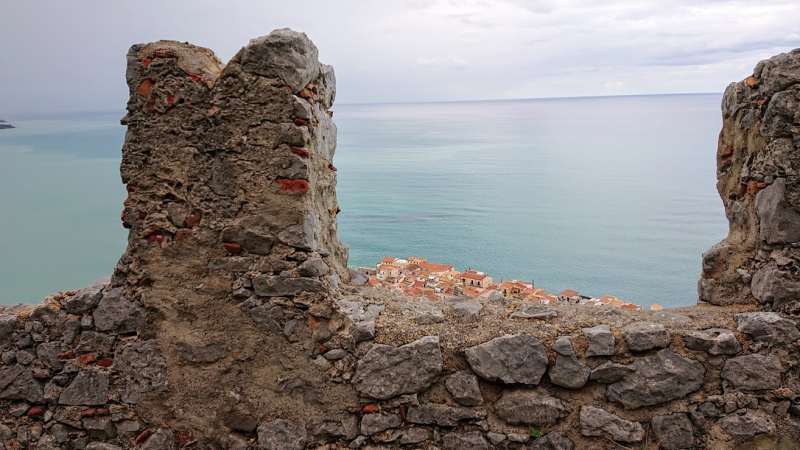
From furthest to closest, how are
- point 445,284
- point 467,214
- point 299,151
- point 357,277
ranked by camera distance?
Result: point 467,214 → point 445,284 → point 357,277 → point 299,151

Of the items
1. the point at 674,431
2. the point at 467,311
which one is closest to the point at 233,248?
the point at 467,311

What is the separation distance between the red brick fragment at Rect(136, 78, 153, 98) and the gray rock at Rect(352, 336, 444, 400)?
8.22 feet

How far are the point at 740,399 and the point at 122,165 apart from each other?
470cm

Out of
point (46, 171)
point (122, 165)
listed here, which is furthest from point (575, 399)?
point (46, 171)

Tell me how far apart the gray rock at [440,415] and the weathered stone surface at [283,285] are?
1.11 metres

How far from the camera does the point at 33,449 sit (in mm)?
4156

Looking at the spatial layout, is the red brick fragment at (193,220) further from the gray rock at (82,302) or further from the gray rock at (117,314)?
the gray rock at (82,302)

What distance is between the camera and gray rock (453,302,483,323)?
406 cm

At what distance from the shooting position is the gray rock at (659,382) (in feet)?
12.0

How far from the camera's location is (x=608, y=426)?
370 centimetres

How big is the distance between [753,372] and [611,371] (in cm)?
96

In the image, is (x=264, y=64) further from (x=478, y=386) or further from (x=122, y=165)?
(x=478, y=386)

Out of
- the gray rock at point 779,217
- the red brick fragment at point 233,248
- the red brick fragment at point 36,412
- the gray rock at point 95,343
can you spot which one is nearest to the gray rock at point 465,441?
the red brick fragment at point 233,248

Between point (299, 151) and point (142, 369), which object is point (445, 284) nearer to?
point (299, 151)
